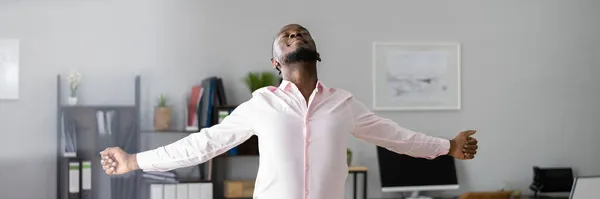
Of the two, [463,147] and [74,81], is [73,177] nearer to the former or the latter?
[74,81]

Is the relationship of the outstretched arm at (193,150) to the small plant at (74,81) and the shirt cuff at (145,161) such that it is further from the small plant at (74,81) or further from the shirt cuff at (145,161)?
the small plant at (74,81)

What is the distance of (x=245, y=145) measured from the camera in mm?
5375

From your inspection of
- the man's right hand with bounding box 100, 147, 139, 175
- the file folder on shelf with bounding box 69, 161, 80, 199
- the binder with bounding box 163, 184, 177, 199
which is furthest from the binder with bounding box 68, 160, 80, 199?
the man's right hand with bounding box 100, 147, 139, 175

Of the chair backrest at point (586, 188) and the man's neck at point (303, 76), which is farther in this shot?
the chair backrest at point (586, 188)

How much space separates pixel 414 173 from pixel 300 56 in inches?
130

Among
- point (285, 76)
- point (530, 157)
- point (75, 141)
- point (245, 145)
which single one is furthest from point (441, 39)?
point (285, 76)

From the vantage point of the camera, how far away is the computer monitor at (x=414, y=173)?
18.3 ft

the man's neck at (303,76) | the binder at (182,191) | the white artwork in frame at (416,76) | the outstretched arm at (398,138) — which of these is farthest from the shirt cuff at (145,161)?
the white artwork in frame at (416,76)

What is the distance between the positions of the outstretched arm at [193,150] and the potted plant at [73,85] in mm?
2731

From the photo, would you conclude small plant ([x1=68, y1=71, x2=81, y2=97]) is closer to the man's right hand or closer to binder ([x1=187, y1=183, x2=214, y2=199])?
binder ([x1=187, y1=183, x2=214, y2=199])

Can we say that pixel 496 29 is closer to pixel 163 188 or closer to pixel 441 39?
pixel 441 39

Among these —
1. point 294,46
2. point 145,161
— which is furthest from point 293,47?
point 145,161

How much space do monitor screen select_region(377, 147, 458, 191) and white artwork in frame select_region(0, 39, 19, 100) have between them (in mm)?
2434

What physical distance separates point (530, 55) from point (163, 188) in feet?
9.36
